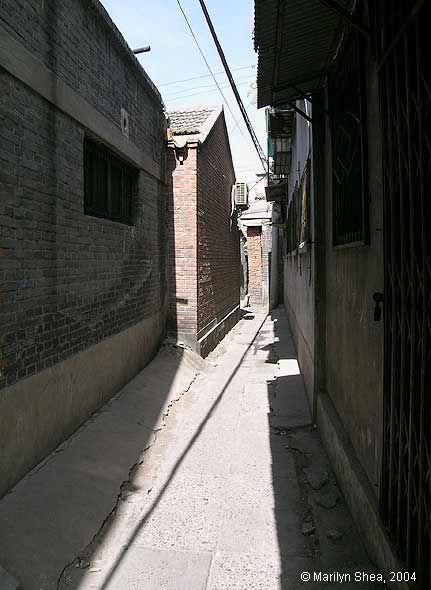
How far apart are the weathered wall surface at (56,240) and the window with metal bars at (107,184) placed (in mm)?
181

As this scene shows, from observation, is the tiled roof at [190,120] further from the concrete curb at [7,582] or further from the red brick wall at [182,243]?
the concrete curb at [7,582]

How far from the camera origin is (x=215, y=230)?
11664 millimetres

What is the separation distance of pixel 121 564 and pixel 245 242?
23180 millimetres

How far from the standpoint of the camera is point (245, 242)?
2573 cm

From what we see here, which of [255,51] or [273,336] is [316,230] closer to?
[255,51]

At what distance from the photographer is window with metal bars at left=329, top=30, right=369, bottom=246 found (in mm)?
3199

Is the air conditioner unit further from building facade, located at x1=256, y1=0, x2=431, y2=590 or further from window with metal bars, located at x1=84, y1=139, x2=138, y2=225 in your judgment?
building facade, located at x1=256, y1=0, x2=431, y2=590

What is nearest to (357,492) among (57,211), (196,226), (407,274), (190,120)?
(407,274)

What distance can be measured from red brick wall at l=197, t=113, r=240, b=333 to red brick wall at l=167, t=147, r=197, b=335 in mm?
303

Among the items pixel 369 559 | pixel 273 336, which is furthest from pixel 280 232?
pixel 369 559

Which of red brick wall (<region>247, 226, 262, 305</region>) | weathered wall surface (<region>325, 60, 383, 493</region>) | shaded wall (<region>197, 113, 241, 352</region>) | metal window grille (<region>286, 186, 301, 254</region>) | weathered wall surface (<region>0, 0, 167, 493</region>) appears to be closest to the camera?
weathered wall surface (<region>325, 60, 383, 493</region>)

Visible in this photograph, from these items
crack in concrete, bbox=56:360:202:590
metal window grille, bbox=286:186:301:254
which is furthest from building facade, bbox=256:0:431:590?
metal window grille, bbox=286:186:301:254

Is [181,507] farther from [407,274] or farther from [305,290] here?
[305,290]

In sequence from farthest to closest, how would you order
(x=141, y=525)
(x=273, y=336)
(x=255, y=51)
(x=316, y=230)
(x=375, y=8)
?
1. (x=273, y=336)
2. (x=316, y=230)
3. (x=255, y=51)
4. (x=141, y=525)
5. (x=375, y=8)
